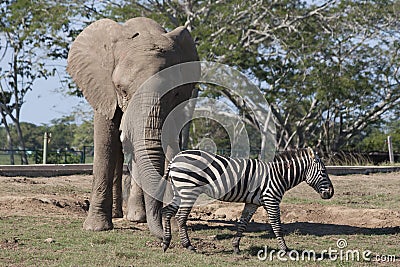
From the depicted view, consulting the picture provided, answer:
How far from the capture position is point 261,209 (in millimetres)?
14375

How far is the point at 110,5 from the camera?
32.8 metres

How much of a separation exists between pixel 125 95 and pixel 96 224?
2093 millimetres

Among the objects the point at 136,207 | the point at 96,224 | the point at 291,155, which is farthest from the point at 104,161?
the point at 291,155

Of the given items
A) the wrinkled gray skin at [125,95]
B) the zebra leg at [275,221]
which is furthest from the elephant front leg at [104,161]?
the zebra leg at [275,221]

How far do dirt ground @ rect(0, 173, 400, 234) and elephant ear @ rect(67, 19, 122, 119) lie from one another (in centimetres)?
257

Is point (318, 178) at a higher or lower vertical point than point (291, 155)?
lower

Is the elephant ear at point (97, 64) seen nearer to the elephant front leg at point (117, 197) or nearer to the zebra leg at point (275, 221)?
the elephant front leg at point (117, 197)

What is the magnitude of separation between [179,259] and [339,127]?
35109mm

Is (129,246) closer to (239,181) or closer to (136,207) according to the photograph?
(239,181)

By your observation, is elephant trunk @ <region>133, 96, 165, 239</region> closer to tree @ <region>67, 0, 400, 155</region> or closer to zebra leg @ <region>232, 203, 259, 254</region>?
zebra leg @ <region>232, 203, 259, 254</region>

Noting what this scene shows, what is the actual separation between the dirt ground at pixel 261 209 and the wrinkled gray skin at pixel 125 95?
6.01 feet

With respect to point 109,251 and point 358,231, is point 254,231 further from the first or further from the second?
point 109,251

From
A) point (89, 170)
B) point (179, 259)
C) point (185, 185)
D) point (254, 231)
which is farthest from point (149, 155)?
point (89, 170)

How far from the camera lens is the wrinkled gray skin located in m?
10.2
